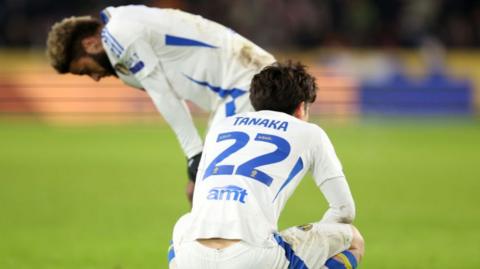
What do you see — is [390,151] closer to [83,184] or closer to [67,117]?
[83,184]

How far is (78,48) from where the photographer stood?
7.80 meters

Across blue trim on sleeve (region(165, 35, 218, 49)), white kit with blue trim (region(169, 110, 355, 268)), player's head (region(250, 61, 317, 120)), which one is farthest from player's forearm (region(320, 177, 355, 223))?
blue trim on sleeve (region(165, 35, 218, 49))

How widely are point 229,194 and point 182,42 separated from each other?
8.61ft

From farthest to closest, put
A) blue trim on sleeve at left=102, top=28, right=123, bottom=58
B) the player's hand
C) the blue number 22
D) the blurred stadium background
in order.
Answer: the blurred stadium background → blue trim on sleeve at left=102, top=28, right=123, bottom=58 → the player's hand → the blue number 22

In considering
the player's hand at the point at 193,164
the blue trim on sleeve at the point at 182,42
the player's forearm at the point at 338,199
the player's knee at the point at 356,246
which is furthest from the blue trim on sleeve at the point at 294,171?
the blue trim on sleeve at the point at 182,42

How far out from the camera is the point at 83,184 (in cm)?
1353

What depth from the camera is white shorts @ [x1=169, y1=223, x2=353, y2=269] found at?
535cm

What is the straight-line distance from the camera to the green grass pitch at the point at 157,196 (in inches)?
348

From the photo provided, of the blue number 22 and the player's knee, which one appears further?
the player's knee

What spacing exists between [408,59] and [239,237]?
2024 cm

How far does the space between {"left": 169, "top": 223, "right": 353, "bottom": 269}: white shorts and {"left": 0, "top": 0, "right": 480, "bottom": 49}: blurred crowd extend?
20038 mm

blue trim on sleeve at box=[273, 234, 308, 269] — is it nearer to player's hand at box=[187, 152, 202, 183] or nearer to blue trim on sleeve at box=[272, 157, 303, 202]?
blue trim on sleeve at box=[272, 157, 303, 202]

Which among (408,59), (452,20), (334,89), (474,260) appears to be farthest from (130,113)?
(474,260)

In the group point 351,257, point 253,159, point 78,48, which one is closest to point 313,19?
point 78,48
